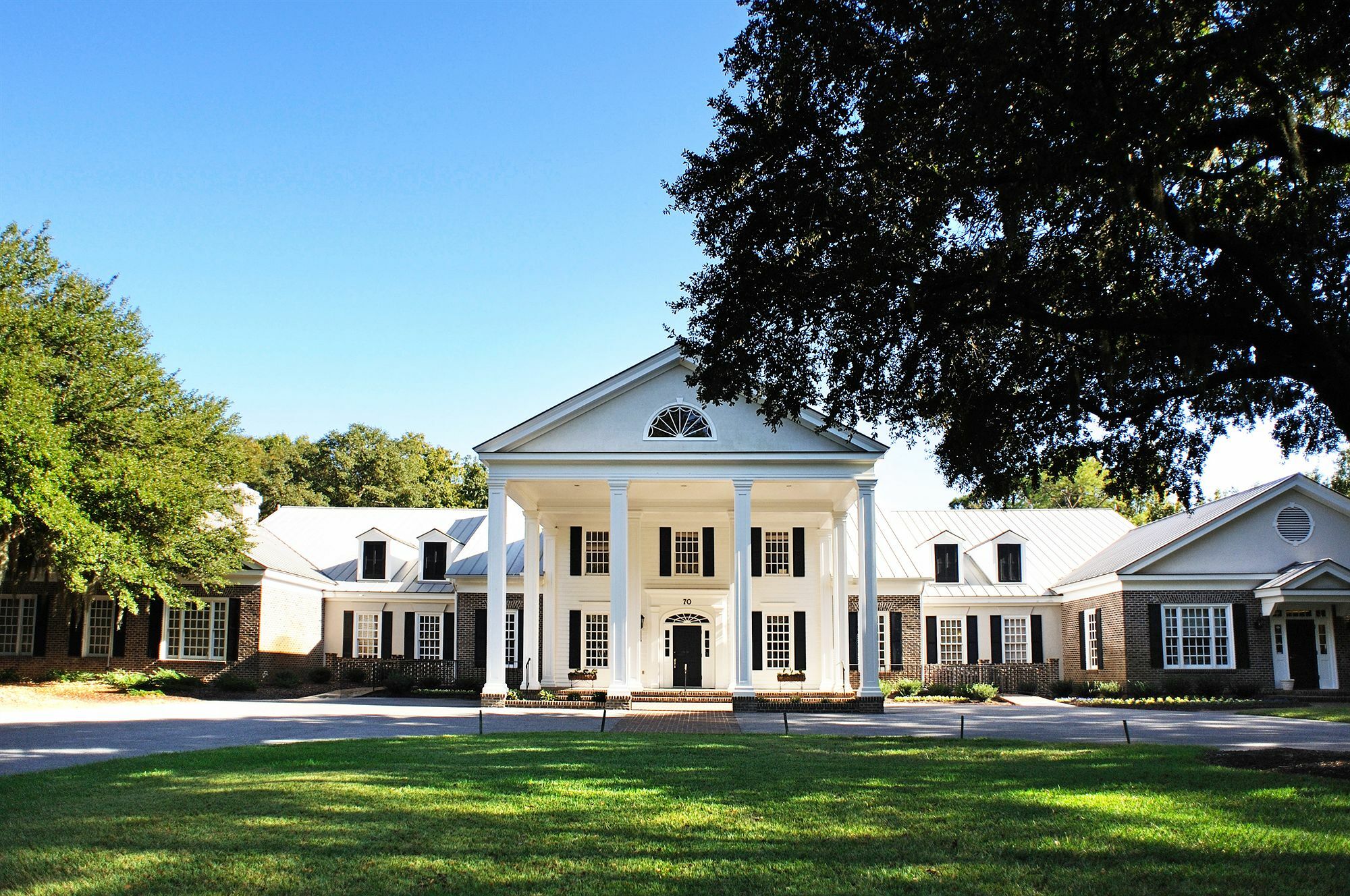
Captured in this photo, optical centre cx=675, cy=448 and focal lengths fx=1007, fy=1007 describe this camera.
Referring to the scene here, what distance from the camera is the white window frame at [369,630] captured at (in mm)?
37188

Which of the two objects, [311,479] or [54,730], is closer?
[54,730]

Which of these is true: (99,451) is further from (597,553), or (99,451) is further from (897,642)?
(897,642)

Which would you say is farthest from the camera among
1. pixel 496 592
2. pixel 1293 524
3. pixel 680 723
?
pixel 1293 524

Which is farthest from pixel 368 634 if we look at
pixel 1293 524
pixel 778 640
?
pixel 1293 524

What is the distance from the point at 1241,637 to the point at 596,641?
20.7 metres

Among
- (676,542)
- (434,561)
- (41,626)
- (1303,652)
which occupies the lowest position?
(1303,652)

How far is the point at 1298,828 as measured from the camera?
27.9ft

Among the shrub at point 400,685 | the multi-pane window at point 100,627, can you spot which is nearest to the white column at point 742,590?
the shrub at point 400,685

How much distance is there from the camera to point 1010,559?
37906mm

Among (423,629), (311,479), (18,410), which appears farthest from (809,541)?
(311,479)

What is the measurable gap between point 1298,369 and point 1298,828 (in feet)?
19.9

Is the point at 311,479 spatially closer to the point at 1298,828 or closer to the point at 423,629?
the point at 423,629

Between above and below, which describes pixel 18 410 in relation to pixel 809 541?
above

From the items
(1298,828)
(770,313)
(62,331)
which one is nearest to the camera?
(1298,828)
